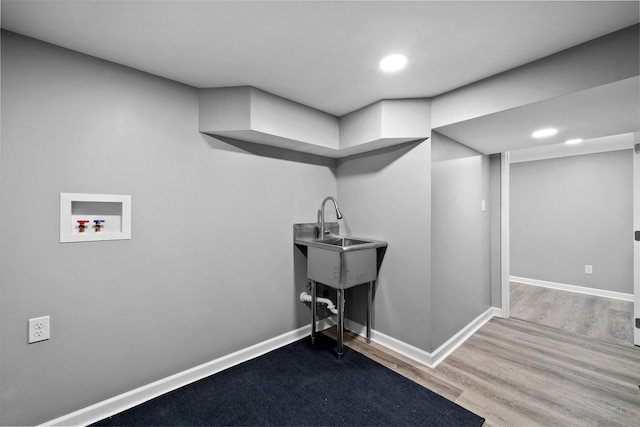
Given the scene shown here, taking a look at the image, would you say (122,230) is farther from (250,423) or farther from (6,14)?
(250,423)

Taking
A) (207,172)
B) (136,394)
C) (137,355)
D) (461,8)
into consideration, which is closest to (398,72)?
(461,8)

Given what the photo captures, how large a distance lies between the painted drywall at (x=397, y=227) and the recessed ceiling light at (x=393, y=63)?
0.59 meters

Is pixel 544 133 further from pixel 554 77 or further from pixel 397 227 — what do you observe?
pixel 397 227

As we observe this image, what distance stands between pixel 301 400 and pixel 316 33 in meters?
2.23

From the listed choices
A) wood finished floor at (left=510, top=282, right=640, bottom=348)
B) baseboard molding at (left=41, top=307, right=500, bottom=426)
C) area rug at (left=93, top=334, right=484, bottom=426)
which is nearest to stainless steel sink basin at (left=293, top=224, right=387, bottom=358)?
baseboard molding at (left=41, top=307, right=500, bottom=426)

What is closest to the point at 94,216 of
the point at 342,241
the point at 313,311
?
the point at 313,311

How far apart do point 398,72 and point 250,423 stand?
2.40m

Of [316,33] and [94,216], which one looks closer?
[316,33]

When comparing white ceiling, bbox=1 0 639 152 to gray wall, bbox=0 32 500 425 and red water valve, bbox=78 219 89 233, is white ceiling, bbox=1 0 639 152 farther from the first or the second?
red water valve, bbox=78 219 89 233

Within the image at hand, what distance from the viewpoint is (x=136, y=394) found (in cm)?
170

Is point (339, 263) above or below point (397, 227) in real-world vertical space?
below

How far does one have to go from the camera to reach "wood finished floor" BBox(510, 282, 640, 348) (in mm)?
2737

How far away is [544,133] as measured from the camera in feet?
7.33

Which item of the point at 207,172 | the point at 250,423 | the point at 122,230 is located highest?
the point at 207,172
